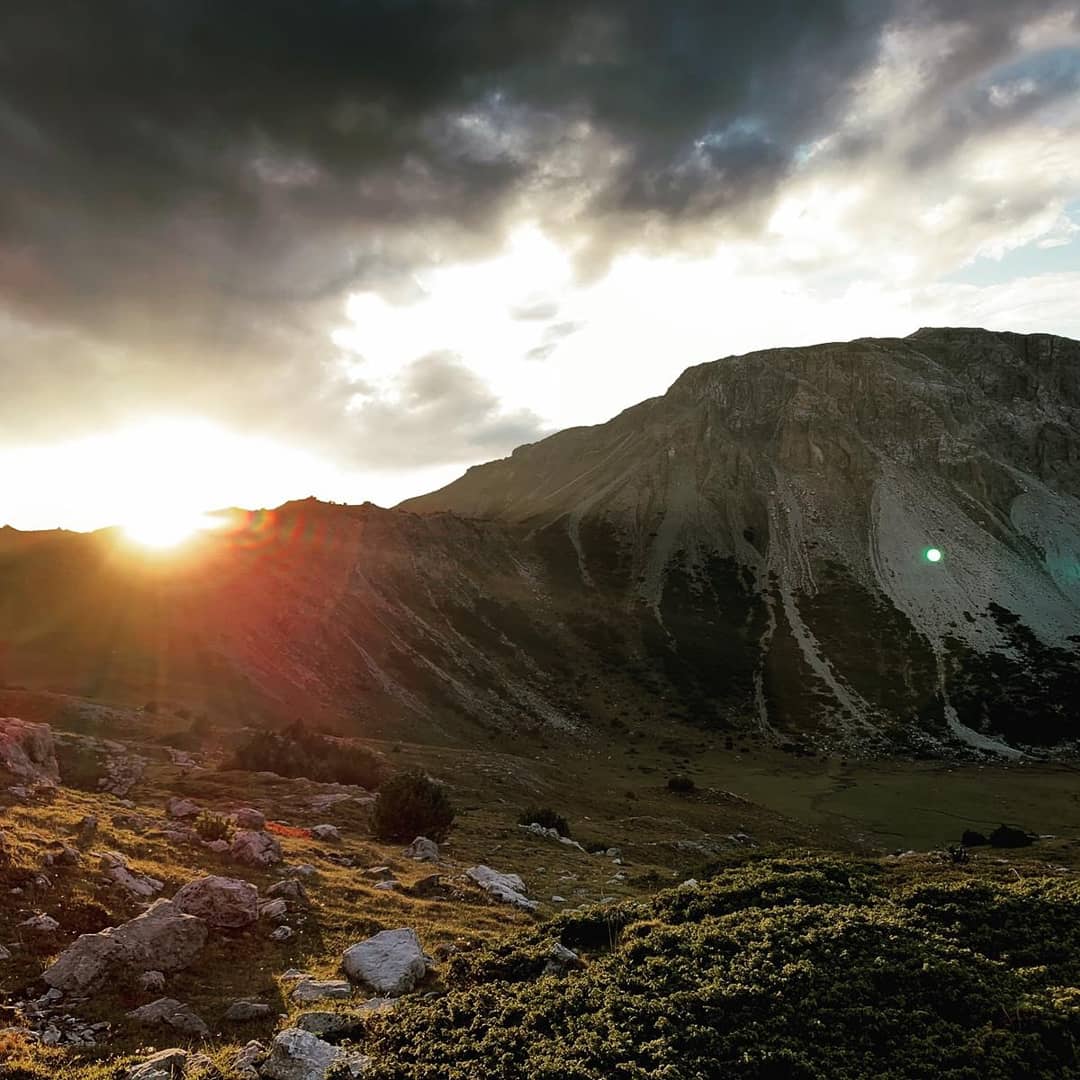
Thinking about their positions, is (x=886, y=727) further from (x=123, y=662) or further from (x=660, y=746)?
(x=123, y=662)

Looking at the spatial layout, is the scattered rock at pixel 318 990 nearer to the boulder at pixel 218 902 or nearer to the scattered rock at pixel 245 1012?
the scattered rock at pixel 245 1012

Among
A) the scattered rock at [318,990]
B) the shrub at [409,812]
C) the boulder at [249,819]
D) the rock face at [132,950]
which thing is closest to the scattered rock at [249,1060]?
the scattered rock at [318,990]

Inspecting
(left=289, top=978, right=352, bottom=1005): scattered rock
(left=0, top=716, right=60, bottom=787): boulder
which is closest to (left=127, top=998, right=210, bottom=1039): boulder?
(left=289, top=978, right=352, bottom=1005): scattered rock

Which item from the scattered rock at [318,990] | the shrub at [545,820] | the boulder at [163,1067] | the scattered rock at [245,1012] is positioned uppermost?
the boulder at [163,1067]

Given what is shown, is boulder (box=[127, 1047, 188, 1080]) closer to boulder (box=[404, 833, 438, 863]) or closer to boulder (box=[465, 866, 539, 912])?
boulder (box=[465, 866, 539, 912])

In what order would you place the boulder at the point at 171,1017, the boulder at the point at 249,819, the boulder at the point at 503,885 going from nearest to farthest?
the boulder at the point at 171,1017 < the boulder at the point at 503,885 < the boulder at the point at 249,819

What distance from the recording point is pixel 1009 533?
180 m

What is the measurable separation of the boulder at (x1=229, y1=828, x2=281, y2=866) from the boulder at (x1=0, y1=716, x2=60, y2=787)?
1080 cm

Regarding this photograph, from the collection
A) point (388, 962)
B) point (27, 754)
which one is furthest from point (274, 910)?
point (27, 754)

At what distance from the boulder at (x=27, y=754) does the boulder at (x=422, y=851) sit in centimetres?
1575

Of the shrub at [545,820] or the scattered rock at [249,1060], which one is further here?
the shrub at [545,820]

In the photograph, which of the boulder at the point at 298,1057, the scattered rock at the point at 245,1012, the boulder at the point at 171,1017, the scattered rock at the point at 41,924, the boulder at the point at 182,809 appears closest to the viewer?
the boulder at the point at 298,1057

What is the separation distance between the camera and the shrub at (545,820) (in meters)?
41.2

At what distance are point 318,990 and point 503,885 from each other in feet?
39.1
